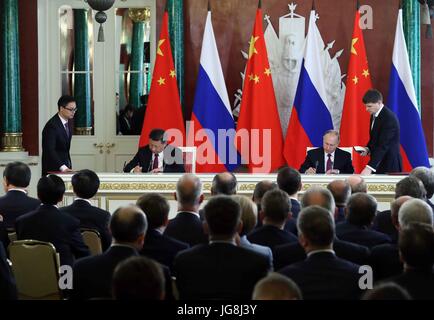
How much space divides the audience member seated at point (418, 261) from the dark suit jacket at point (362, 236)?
46.3 inches

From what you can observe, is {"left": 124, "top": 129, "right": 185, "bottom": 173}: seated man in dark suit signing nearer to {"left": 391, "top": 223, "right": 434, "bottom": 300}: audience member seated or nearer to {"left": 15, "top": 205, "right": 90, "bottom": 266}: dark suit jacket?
{"left": 15, "top": 205, "right": 90, "bottom": 266}: dark suit jacket

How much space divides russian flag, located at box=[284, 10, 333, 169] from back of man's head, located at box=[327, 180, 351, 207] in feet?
13.6

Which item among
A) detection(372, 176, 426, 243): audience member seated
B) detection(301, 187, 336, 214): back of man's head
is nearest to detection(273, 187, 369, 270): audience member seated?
detection(301, 187, 336, 214): back of man's head

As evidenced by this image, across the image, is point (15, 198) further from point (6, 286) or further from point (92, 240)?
point (6, 286)

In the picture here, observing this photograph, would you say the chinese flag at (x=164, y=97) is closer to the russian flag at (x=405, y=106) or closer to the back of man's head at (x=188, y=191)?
the russian flag at (x=405, y=106)

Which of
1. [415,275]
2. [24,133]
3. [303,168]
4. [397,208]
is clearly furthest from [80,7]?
[415,275]

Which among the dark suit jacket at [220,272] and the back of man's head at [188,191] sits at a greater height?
the back of man's head at [188,191]

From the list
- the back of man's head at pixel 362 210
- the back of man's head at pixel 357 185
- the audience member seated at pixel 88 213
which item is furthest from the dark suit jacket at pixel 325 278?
the back of man's head at pixel 357 185

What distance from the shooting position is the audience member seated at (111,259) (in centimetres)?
407

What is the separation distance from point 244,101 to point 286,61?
698mm

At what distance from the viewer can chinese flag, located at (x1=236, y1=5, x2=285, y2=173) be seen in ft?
32.5
